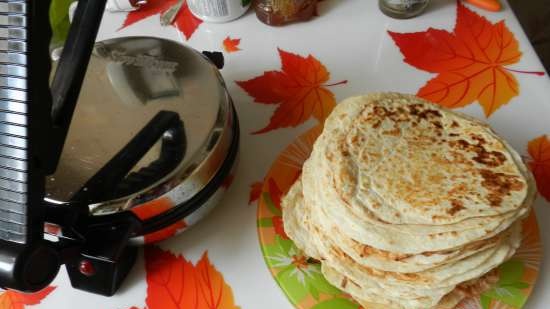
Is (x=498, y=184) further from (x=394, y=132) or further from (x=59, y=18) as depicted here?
(x=59, y=18)

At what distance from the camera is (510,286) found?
0.71 metres

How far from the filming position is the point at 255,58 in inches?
41.9

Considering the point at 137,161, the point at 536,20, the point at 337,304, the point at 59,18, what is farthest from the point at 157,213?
the point at 536,20

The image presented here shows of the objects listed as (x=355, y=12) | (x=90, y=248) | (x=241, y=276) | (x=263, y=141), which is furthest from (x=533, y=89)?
(x=90, y=248)

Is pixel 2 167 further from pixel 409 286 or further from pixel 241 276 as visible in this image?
pixel 409 286

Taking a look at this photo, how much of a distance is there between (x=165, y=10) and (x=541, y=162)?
912 millimetres

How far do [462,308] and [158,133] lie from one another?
0.53 m

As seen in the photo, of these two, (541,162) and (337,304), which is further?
(541,162)

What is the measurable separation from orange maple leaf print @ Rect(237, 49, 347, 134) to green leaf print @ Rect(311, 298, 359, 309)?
0.36 m

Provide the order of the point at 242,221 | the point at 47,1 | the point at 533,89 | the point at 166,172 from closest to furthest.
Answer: the point at 47,1
the point at 166,172
the point at 242,221
the point at 533,89

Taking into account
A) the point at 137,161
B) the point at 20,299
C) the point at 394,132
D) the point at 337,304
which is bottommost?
the point at 20,299

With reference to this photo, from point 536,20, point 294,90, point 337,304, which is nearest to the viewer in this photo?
point 337,304

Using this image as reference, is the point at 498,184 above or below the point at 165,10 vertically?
above

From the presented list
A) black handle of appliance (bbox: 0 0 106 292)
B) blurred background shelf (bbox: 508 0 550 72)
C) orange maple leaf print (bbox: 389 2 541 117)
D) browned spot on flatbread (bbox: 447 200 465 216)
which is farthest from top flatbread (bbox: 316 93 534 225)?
blurred background shelf (bbox: 508 0 550 72)
